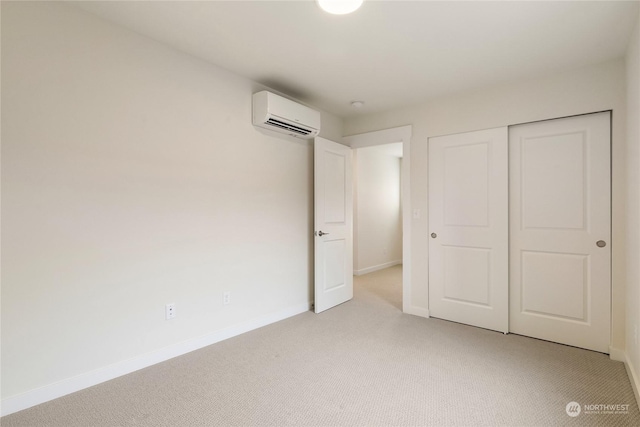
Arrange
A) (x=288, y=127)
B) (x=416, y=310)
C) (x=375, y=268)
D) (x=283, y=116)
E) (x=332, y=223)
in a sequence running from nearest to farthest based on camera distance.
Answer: (x=283, y=116)
(x=288, y=127)
(x=416, y=310)
(x=332, y=223)
(x=375, y=268)

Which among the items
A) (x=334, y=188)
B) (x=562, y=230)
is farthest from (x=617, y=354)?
(x=334, y=188)

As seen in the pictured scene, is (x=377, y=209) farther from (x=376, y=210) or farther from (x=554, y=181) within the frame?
(x=554, y=181)

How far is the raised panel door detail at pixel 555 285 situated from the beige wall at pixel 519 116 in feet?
0.69

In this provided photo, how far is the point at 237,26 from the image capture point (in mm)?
2078

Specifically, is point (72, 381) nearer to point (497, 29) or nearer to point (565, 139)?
point (497, 29)

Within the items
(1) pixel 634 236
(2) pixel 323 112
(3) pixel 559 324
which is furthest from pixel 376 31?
(3) pixel 559 324

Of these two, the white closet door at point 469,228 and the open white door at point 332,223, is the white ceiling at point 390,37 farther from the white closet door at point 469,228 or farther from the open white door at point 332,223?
the open white door at point 332,223

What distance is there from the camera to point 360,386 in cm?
199

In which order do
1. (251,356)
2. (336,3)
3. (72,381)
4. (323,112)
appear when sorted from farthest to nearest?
1. (323,112)
2. (251,356)
3. (72,381)
4. (336,3)

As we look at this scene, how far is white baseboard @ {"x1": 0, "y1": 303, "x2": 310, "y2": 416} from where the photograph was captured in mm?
1734

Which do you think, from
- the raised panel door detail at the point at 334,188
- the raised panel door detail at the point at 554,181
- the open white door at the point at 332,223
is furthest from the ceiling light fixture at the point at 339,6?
the raised panel door detail at the point at 554,181

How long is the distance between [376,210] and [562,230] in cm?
381

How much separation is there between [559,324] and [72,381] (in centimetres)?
374

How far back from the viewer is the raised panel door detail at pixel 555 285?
259 cm
